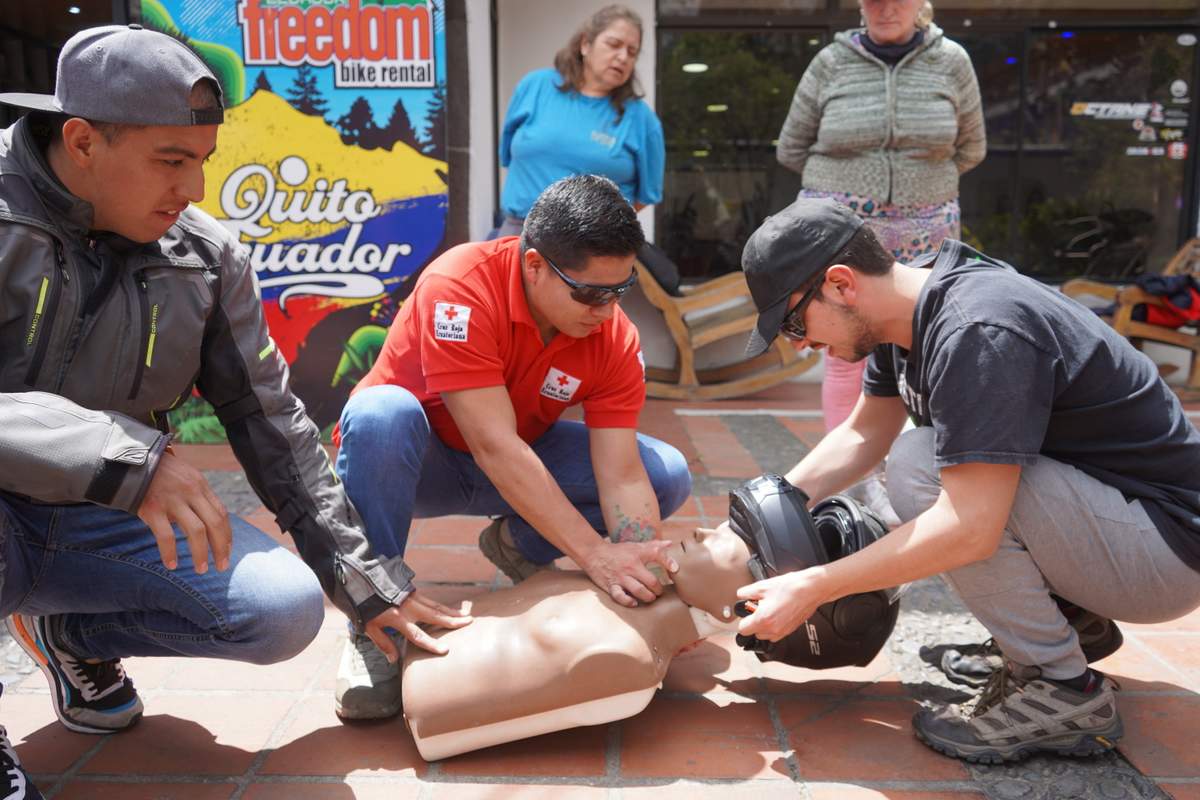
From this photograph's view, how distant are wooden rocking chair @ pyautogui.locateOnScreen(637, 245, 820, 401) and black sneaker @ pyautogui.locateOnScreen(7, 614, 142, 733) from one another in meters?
4.12

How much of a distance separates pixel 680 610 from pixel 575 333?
689mm

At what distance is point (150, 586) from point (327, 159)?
305cm

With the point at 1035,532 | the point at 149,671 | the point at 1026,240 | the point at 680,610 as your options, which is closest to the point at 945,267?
the point at 1035,532

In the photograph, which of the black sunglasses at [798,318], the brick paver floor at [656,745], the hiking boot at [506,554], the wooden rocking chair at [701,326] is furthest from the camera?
the wooden rocking chair at [701,326]

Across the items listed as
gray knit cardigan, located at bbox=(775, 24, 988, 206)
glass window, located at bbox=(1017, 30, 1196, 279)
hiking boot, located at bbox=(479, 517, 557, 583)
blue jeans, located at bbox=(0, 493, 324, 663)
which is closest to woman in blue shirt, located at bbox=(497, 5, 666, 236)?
gray knit cardigan, located at bbox=(775, 24, 988, 206)

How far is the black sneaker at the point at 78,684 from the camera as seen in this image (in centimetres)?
220

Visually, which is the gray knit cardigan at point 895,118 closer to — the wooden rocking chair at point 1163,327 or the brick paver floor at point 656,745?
the brick paver floor at point 656,745

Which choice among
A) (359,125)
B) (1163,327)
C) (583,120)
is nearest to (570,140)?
(583,120)

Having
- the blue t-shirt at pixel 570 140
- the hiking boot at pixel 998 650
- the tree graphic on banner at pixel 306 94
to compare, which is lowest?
the hiking boot at pixel 998 650

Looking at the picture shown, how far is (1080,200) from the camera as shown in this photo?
6.91m

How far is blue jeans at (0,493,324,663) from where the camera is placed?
1.99 metres

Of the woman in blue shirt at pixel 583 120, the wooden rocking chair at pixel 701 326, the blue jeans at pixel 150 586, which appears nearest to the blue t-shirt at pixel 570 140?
the woman in blue shirt at pixel 583 120

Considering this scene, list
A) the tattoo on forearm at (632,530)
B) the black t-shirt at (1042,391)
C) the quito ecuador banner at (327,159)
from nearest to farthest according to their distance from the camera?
the black t-shirt at (1042,391), the tattoo on forearm at (632,530), the quito ecuador banner at (327,159)

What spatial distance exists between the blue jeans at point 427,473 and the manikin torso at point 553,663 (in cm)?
35
